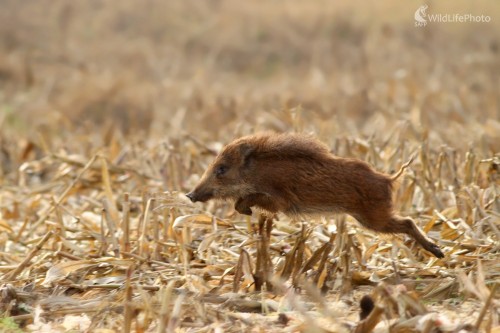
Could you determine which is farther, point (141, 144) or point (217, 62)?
point (217, 62)

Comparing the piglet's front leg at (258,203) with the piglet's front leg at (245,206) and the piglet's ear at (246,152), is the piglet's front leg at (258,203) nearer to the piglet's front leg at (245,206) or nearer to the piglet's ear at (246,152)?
the piglet's front leg at (245,206)

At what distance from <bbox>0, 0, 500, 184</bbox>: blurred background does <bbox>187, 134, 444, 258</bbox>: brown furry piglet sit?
336 cm

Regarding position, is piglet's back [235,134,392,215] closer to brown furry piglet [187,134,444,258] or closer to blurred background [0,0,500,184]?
brown furry piglet [187,134,444,258]

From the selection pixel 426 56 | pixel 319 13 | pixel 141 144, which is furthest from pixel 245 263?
pixel 319 13

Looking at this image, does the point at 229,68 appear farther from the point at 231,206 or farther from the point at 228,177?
the point at 228,177

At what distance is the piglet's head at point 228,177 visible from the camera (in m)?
5.27

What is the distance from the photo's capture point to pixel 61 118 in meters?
12.4

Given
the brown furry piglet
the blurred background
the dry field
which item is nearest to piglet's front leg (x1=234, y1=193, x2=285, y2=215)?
the brown furry piglet

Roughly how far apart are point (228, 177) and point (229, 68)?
1396 centimetres

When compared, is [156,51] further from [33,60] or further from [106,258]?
[106,258]

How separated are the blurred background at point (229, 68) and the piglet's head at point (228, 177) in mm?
3111

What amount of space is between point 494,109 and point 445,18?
22.2 ft

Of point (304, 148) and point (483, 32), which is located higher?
point (483, 32)

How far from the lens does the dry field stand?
4535 mm
